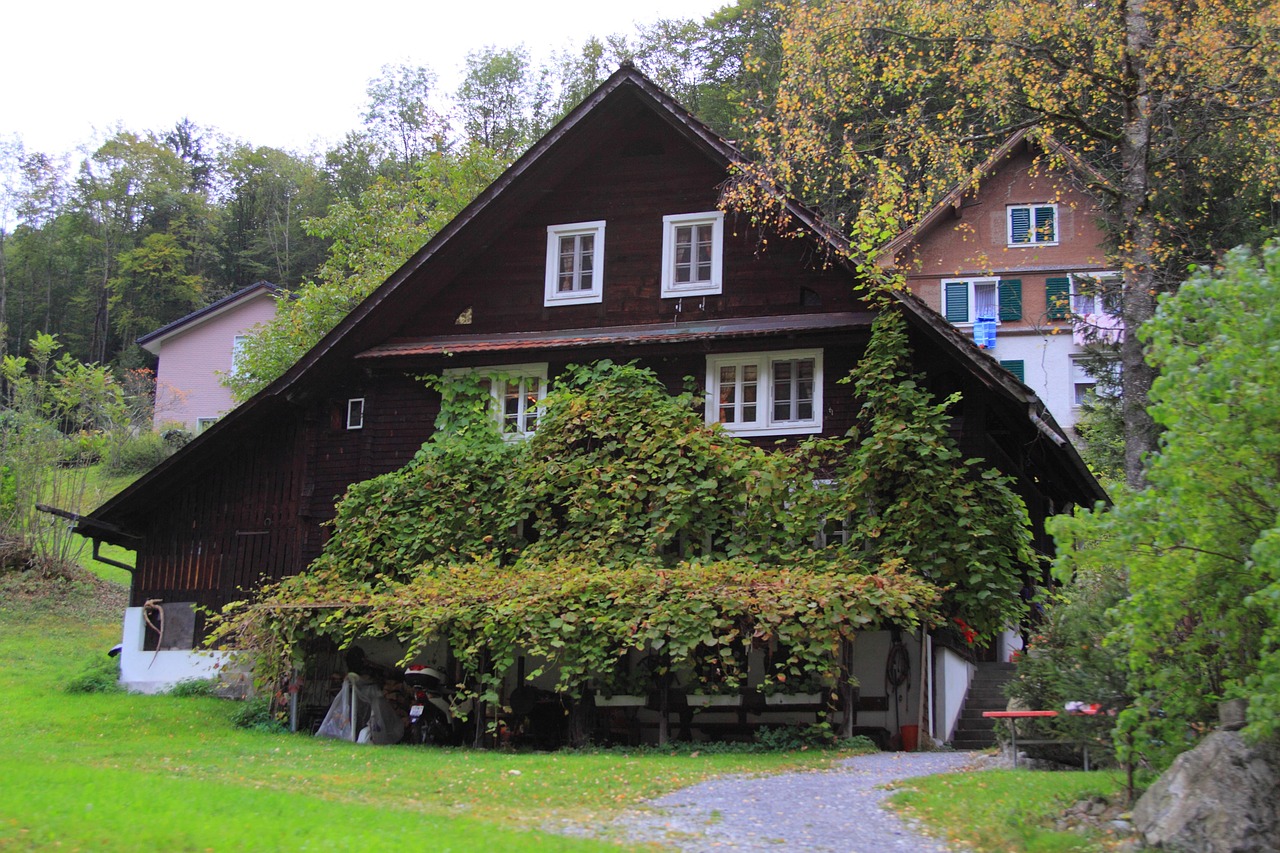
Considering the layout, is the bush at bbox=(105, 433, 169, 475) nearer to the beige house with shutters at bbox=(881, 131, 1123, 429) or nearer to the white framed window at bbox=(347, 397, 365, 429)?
the white framed window at bbox=(347, 397, 365, 429)

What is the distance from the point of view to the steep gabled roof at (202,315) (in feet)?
193

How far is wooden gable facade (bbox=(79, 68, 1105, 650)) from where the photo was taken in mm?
19922

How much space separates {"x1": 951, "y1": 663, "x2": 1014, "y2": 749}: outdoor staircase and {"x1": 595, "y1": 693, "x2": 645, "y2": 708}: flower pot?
443 cm

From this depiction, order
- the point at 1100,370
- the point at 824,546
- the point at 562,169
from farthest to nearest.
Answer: the point at 1100,370, the point at 562,169, the point at 824,546

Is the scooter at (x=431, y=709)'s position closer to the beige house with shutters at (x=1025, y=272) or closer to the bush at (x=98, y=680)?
the bush at (x=98, y=680)

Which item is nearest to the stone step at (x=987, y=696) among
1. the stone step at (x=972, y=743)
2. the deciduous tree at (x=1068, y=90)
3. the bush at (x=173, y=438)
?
the stone step at (x=972, y=743)

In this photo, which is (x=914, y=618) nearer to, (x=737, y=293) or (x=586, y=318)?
(x=737, y=293)

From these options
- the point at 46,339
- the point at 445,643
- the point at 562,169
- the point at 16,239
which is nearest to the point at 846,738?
the point at 445,643

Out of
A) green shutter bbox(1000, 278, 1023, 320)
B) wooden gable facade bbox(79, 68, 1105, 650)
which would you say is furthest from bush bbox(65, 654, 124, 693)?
green shutter bbox(1000, 278, 1023, 320)

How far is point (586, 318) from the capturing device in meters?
21.3

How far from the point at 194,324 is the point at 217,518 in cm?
3987

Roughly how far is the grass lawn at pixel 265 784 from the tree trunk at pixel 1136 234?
5678mm

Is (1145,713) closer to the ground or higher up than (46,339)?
closer to the ground

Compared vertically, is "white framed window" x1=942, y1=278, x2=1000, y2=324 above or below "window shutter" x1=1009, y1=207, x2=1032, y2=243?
below
